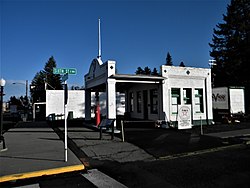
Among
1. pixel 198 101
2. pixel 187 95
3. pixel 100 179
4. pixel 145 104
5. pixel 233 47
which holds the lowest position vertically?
pixel 100 179

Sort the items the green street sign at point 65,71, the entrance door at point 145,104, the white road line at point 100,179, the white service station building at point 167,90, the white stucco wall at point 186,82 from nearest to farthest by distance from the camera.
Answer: the white road line at point 100,179 < the green street sign at point 65,71 < the white service station building at point 167,90 < the white stucco wall at point 186,82 < the entrance door at point 145,104

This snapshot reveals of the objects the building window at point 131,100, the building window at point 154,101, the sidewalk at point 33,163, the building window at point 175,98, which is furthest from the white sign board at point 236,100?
the sidewalk at point 33,163

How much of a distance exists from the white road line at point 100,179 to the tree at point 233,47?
3912 cm

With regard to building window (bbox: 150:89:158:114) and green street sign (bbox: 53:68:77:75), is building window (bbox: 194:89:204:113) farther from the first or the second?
green street sign (bbox: 53:68:77:75)

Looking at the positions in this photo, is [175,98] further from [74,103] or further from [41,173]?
[74,103]

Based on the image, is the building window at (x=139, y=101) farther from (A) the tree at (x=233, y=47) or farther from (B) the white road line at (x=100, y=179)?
(A) the tree at (x=233, y=47)

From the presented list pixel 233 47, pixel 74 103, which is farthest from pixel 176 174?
pixel 233 47

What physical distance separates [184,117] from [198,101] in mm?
4473

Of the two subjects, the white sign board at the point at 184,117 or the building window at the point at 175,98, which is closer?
the white sign board at the point at 184,117

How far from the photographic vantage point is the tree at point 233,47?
135 ft

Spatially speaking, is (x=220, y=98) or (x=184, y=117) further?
(x=220, y=98)

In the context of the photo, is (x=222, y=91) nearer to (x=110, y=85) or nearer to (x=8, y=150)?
(x=110, y=85)

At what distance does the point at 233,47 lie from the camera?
44156 mm

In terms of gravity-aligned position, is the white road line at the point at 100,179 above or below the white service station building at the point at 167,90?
below
